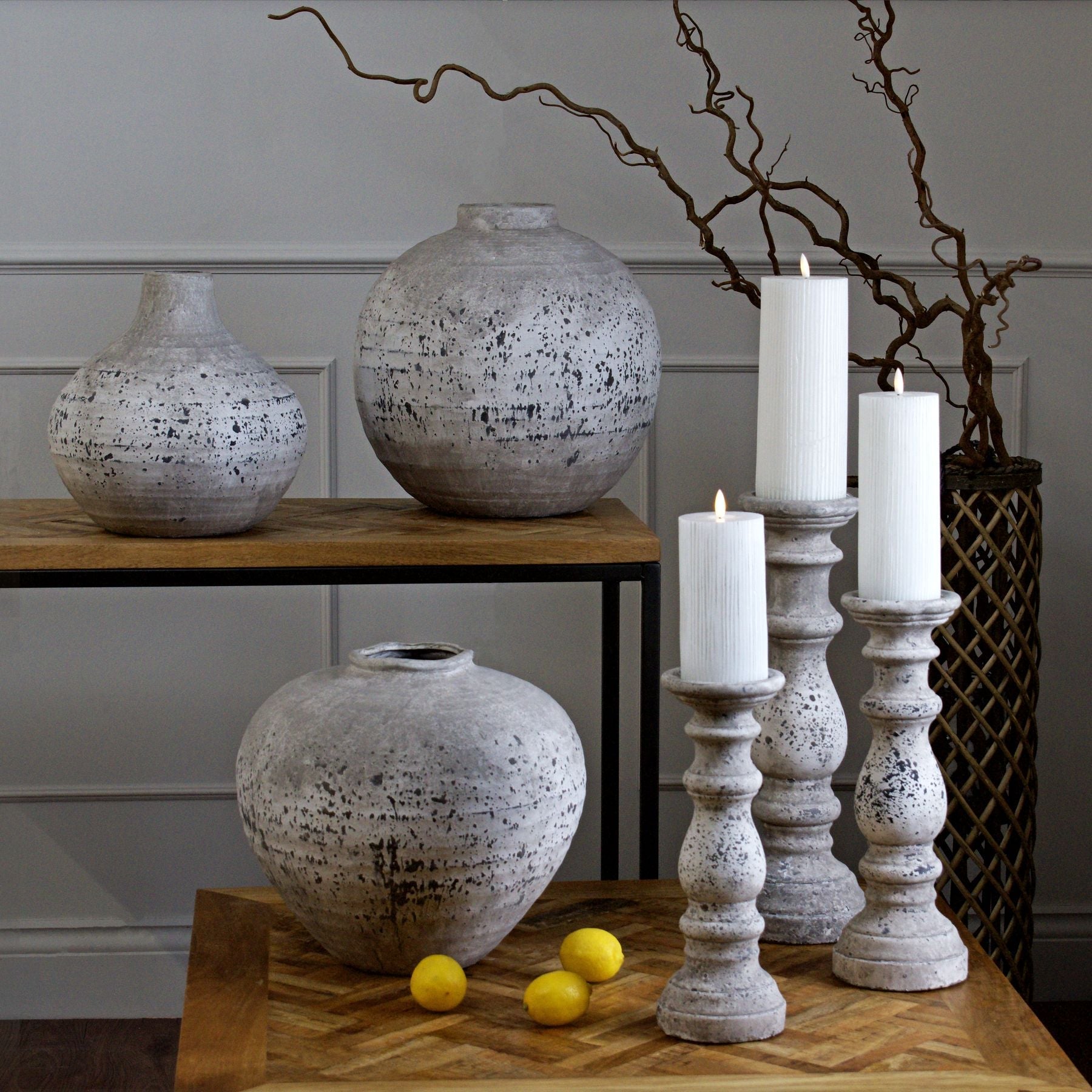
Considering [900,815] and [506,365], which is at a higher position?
[506,365]

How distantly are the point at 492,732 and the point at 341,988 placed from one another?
25 cm

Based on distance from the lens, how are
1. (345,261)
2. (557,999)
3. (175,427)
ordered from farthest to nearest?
1. (345,261)
2. (175,427)
3. (557,999)

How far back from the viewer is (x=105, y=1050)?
1845 mm

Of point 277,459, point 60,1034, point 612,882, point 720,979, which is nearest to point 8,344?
point 277,459

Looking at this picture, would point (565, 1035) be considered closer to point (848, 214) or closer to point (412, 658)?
point (412, 658)

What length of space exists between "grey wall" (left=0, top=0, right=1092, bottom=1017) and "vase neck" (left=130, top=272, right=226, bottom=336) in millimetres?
498

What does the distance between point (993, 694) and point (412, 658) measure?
0.67m

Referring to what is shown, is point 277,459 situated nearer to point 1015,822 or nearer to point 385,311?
point 385,311

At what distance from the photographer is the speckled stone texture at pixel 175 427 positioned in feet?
4.13

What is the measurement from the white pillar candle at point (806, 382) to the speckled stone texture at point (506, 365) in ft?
0.57

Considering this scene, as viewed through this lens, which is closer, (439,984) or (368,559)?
(439,984)

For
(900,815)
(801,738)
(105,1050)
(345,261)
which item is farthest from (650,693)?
(105,1050)

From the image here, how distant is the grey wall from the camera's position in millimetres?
1796

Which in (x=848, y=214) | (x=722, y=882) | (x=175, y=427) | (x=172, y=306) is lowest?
(x=722, y=882)
